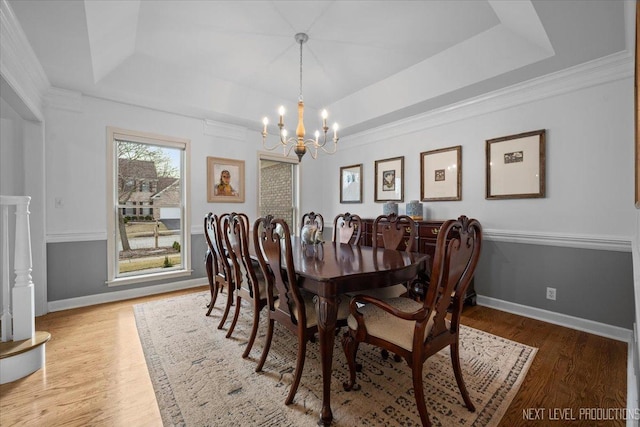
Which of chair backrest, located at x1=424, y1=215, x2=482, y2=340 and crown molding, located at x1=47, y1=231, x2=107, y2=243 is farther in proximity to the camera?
crown molding, located at x1=47, y1=231, x2=107, y2=243

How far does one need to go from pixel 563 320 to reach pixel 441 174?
2.10 metres

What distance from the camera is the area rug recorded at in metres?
1.61

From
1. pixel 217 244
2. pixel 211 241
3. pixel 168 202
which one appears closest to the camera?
pixel 217 244

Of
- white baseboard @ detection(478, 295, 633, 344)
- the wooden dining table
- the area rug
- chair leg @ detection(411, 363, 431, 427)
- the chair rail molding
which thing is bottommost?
the area rug

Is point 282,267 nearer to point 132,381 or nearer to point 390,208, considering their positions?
point 132,381

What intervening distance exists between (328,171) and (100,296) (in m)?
4.18

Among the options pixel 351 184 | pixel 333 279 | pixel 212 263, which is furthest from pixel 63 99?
pixel 351 184

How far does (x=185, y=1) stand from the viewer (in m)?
2.42

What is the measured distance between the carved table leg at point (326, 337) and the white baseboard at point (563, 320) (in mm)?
2705

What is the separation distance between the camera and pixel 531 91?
→ 3076 mm

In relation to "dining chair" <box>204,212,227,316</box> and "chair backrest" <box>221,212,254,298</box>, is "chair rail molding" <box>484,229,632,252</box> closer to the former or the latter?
"chair backrest" <box>221,212,254,298</box>

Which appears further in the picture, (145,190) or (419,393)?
(145,190)

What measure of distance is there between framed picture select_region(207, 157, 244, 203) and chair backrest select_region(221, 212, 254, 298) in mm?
2117

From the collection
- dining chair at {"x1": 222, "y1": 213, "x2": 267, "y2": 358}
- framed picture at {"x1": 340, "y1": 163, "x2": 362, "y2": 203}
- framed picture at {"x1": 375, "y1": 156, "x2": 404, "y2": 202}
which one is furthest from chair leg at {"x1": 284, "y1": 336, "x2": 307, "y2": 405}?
framed picture at {"x1": 340, "y1": 163, "x2": 362, "y2": 203}
